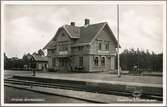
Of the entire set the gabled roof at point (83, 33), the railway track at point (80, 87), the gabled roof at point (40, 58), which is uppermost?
the gabled roof at point (83, 33)

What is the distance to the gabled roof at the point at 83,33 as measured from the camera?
4766mm

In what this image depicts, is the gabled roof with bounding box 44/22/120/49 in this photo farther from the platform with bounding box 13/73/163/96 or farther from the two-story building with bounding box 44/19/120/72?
the platform with bounding box 13/73/163/96

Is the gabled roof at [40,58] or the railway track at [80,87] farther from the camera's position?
the gabled roof at [40,58]

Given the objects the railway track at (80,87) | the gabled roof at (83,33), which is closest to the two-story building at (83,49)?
the gabled roof at (83,33)

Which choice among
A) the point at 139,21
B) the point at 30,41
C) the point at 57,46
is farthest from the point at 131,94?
the point at 30,41

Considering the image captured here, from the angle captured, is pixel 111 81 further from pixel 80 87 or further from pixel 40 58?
pixel 40 58

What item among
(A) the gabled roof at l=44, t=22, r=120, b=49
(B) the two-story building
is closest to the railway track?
(B) the two-story building

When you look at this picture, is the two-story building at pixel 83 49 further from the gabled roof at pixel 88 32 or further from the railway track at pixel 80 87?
the railway track at pixel 80 87

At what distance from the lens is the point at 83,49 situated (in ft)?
16.3

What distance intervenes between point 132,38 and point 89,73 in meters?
0.87

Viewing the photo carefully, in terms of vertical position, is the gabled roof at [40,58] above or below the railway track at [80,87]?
above

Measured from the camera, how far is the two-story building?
4.77 m

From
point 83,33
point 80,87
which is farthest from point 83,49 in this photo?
point 80,87

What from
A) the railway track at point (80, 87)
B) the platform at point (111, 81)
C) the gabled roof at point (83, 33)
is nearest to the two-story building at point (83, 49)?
the gabled roof at point (83, 33)
